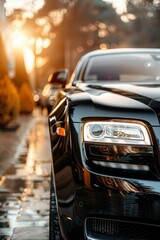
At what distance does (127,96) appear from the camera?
128 inches

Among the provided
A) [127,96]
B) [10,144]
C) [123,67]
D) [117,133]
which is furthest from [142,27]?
[117,133]

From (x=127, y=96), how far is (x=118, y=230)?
0.79 meters

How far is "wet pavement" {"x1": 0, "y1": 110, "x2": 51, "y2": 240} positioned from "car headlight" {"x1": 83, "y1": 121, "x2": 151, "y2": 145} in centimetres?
153

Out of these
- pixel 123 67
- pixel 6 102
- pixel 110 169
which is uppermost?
pixel 110 169

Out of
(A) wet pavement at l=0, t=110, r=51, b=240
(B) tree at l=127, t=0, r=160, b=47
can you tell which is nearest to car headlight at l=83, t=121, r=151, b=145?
(A) wet pavement at l=0, t=110, r=51, b=240

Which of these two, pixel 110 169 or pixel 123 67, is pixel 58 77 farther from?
pixel 110 169

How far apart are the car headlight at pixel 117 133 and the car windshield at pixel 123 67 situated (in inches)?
83.2

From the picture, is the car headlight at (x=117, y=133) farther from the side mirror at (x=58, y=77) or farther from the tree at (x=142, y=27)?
the tree at (x=142, y=27)

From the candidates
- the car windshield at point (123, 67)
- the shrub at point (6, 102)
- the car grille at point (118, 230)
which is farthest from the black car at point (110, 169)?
the shrub at point (6, 102)

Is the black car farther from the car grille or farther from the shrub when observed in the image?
the shrub

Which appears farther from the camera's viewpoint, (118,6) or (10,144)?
(118,6)

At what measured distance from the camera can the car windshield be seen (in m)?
5.15

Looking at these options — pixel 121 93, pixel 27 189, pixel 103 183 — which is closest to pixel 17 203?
pixel 27 189

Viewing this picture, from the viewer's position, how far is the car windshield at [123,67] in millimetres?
5150
